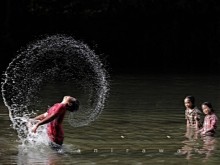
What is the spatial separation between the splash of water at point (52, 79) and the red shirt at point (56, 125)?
1.94 metres

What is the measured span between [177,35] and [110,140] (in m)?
28.1

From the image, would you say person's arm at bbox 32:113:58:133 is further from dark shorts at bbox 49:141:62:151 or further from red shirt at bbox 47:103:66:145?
dark shorts at bbox 49:141:62:151

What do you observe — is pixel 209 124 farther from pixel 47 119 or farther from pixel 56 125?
pixel 47 119

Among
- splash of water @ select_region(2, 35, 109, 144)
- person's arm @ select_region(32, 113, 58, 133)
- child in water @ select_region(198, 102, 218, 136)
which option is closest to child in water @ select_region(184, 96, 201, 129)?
child in water @ select_region(198, 102, 218, 136)

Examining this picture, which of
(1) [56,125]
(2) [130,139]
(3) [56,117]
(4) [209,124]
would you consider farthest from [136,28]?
(3) [56,117]

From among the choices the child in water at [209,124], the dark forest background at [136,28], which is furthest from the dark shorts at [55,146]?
the dark forest background at [136,28]

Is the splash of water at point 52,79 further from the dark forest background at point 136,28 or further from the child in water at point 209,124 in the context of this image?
the child in water at point 209,124

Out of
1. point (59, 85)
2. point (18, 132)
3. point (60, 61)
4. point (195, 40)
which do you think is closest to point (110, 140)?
point (18, 132)

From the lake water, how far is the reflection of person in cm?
32

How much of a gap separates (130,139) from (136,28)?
2807cm

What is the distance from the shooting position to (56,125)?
12680 mm

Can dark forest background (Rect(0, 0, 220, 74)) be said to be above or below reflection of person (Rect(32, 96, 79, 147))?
above

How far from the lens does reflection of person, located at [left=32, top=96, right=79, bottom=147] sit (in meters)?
12.4

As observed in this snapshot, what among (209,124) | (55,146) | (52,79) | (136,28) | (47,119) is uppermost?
(136,28)
